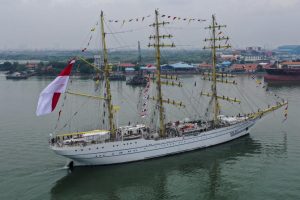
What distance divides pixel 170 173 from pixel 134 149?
3545mm

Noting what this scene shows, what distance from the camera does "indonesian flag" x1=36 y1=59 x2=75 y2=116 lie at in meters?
27.5

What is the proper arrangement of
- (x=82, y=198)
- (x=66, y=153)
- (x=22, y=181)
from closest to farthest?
(x=82, y=198) → (x=22, y=181) → (x=66, y=153)

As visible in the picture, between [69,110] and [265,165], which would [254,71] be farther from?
[265,165]

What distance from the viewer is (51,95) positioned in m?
27.6

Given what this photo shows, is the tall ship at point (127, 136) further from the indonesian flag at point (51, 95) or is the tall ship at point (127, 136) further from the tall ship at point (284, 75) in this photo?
the tall ship at point (284, 75)

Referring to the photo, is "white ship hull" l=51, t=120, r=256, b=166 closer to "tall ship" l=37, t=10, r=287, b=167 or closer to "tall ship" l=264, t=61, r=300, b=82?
"tall ship" l=37, t=10, r=287, b=167

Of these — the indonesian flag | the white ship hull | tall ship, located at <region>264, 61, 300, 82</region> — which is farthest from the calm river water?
tall ship, located at <region>264, 61, 300, 82</region>

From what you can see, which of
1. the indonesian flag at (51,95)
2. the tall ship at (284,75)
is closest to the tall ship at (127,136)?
the indonesian flag at (51,95)

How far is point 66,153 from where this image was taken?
2875 centimetres

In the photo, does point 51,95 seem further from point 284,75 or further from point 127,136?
point 284,75

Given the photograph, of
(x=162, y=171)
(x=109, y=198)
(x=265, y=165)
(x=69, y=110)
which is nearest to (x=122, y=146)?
(x=162, y=171)

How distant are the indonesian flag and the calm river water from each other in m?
4.51

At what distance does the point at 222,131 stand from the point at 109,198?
14.3 meters

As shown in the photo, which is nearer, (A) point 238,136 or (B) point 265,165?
(B) point 265,165
